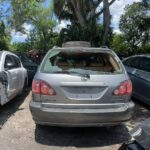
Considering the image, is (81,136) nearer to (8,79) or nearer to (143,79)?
(8,79)

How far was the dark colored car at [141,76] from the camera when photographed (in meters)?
9.35

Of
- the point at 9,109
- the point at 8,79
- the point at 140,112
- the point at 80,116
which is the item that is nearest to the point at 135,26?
the point at 140,112

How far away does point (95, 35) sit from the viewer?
24.2 meters

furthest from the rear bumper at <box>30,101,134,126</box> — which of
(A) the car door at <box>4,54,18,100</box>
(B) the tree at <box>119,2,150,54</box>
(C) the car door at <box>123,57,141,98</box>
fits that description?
(B) the tree at <box>119,2,150,54</box>

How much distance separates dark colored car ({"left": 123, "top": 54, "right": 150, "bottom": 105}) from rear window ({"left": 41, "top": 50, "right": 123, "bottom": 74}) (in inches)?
85.8

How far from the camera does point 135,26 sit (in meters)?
27.5

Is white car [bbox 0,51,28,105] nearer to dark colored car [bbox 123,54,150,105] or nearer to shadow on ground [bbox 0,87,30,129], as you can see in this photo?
shadow on ground [bbox 0,87,30,129]

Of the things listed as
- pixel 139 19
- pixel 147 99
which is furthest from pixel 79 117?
pixel 139 19

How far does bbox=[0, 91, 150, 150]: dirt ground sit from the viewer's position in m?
6.41

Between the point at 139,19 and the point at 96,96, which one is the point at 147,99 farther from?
the point at 139,19

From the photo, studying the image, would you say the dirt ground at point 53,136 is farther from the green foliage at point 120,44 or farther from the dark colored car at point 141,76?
the green foliage at point 120,44

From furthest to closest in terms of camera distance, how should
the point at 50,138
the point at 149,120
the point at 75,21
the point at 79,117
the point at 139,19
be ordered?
the point at 75,21 → the point at 139,19 → the point at 50,138 → the point at 79,117 → the point at 149,120

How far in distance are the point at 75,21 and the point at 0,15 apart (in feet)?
23.4

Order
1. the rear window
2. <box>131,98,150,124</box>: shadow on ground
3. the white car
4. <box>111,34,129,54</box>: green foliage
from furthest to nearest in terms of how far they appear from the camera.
Answer: <box>111,34,129,54</box>: green foliage → <box>131,98,150,124</box>: shadow on ground → the white car → the rear window
